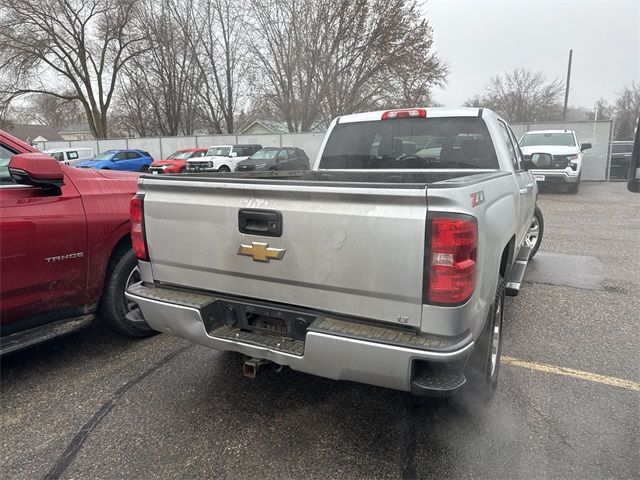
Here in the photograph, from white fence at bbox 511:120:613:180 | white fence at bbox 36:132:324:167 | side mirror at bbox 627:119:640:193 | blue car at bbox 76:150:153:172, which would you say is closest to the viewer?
side mirror at bbox 627:119:640:193

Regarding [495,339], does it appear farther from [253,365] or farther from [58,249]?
[58,249]

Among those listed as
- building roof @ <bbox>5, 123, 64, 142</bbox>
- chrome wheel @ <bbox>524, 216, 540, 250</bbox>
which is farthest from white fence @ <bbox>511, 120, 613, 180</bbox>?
building roof @ <bbox>5, 123, 64, 142</bbox>

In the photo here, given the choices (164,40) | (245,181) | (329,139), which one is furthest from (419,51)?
(245,181)

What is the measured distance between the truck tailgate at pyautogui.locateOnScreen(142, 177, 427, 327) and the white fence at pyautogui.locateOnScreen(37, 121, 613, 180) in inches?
456

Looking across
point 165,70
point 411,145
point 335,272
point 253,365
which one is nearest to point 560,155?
point 411,145

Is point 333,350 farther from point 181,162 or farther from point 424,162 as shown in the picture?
point 181,162

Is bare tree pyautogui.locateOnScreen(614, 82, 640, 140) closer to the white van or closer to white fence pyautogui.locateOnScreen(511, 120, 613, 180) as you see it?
white fence pyautogui.locateOnScreen(511, 120, 613, 180)

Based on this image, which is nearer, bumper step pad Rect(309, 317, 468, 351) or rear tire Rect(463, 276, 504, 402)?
bumper step pad Rect(309, 317, 468, 351)

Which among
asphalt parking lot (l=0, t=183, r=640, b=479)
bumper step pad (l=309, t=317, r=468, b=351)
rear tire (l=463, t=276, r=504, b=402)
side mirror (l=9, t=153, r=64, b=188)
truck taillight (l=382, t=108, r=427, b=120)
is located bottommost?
asphalt parking lot (l=0, t=183, r=640, b=479)

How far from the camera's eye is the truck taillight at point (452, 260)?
5.98ft

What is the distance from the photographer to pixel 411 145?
3.94 m

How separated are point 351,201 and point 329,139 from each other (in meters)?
2.50

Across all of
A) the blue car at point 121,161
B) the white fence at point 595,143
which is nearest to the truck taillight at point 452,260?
the white fence at point 595,143

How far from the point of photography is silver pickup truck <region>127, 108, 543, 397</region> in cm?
188
